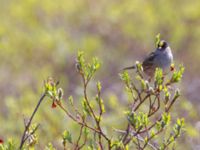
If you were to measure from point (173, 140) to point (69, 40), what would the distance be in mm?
9327

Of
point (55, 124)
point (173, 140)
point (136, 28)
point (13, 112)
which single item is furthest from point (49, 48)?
point (173, 140)

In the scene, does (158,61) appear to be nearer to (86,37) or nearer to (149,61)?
(149,61)

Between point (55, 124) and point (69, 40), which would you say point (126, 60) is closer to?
point (69, 40)

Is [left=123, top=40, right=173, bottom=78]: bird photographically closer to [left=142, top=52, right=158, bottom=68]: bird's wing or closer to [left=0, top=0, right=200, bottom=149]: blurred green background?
[left=142, top=52, right=158, bottom=68]: bird's wing

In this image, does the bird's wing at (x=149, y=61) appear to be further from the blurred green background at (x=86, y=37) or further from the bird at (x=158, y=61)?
the blurred green background at (x=86, y=37)

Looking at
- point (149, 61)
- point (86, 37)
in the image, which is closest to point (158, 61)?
point (149, 61)

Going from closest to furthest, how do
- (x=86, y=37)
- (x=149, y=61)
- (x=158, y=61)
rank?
(x=158, y=61), (x=149, y=61), (x=86, y=37)

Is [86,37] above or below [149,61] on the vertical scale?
above

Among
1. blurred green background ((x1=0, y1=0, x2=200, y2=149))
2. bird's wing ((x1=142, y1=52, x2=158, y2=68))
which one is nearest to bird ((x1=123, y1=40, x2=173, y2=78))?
bird's wing ((x1=142, y1=52, x2=158, y2=68))

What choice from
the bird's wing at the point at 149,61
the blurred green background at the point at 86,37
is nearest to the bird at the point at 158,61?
the bird's wing at the point at 149,61

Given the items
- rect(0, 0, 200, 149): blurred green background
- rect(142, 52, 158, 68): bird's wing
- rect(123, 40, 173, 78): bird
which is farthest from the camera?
rect(0, 0, 200, 149): blurred green background

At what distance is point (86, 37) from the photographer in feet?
44.0

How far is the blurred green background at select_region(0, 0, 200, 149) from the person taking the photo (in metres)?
12.3

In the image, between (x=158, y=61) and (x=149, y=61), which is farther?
(x=149, y=61)
